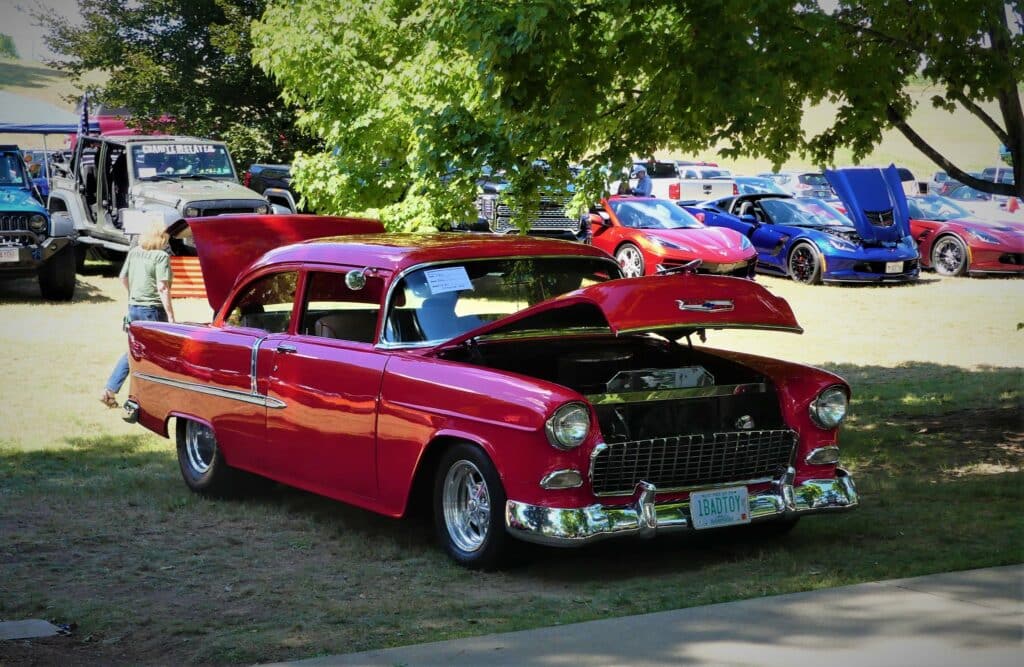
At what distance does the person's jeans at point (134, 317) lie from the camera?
37.3ft

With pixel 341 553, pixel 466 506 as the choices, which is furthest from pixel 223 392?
pixel 466 506

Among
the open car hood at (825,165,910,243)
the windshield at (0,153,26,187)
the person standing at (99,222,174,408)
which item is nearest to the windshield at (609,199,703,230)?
the open car hood at (825,165,910,243)

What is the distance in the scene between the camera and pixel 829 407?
22.4 ft

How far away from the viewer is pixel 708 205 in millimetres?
25250

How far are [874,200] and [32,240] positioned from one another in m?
13.3

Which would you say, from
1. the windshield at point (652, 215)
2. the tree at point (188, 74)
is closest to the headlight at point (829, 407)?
the windshield at point (652, 215)

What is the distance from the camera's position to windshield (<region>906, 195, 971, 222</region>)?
85.2 ft

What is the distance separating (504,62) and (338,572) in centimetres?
381

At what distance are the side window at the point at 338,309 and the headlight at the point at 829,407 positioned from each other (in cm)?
237

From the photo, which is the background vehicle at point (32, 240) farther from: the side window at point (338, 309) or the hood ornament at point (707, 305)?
the hood ornament at point (707, 305)

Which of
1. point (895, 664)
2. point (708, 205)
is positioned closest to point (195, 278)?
point (708, 205)

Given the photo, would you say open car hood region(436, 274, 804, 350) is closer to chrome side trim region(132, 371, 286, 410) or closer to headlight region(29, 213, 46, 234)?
chrome side trim region(132, 371, 286, 410)

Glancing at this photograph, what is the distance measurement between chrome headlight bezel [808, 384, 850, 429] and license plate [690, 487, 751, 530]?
64 cm

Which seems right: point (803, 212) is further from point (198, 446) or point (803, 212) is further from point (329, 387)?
point (329, 387)
